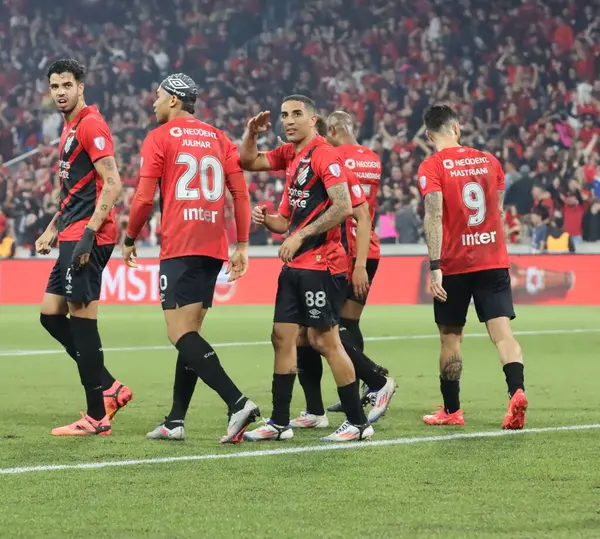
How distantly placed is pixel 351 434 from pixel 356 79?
25.2 m

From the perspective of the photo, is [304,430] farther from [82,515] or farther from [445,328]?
[82,515]

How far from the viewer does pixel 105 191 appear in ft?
25.1

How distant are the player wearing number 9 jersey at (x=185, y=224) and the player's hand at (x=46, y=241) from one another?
29.6 inches

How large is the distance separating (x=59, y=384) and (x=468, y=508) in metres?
6.54

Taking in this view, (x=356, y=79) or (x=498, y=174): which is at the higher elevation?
(x=356, y=79)

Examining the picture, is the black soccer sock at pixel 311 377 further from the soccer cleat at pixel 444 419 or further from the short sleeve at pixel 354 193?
the short sleeve at pixel 354 193

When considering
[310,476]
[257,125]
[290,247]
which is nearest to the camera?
[310,476]

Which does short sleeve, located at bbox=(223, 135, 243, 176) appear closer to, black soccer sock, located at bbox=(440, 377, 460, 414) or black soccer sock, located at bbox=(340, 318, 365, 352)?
black soccer sock, located at bbox=(440, 377, 460, 414)

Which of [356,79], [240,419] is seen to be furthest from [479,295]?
[356,79]

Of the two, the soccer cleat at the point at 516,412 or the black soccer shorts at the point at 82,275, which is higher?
the black soccer shorts at the point at 82,275

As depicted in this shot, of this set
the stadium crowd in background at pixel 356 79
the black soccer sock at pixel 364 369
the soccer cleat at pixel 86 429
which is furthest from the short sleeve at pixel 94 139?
the stadium crowd in background at pixel 356 79

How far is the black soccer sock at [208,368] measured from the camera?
23.7 feet

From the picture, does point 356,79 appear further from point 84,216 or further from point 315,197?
point 315,197

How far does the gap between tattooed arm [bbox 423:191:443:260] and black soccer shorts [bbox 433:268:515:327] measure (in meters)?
0.35
